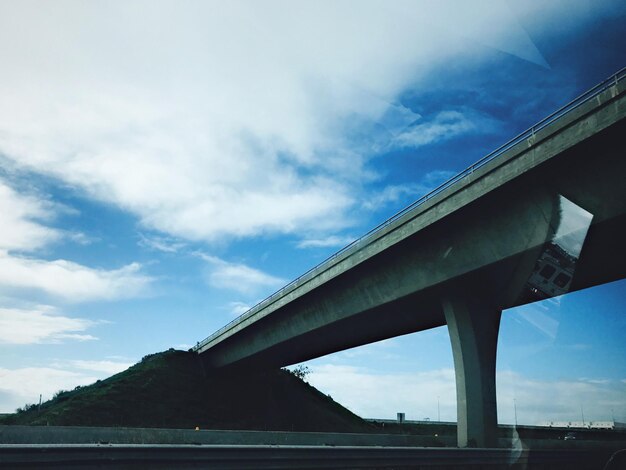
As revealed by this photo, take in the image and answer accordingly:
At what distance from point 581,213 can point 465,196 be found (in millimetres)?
4799

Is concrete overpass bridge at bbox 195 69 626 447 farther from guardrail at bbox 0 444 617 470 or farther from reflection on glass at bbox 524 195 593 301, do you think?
guardrail at bbox 0 444 617 470

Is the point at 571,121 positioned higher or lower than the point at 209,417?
higher

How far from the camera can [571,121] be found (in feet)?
51.9

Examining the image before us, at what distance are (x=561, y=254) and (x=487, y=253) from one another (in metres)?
5.64

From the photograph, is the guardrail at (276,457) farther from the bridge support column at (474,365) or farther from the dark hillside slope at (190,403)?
the dark hillside slope at (190,403)

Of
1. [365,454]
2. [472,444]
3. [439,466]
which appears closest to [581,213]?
[439,466]

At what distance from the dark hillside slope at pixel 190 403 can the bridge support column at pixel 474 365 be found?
97.4ft

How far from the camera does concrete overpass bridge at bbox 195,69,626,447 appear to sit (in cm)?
1525

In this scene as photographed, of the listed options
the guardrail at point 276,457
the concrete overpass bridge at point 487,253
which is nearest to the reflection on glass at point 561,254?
the concrete overpass bridge at point 487,253

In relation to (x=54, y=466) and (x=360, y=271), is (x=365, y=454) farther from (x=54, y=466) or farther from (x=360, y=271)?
(x=360, y=271)

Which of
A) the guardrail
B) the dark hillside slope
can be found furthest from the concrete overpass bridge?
the dark hillside slope

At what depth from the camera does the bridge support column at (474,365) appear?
22.9 metres

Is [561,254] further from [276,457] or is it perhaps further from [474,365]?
[474,365]

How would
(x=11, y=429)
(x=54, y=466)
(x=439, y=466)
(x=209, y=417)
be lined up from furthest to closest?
(x=209, y=417) → (x=11, y=429) → (x=439, y=466) → (x=54, y=466)
